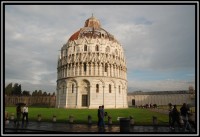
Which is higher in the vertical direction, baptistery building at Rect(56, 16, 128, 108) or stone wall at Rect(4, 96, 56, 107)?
baptistery building at Rect(56, 16, 128, 108)

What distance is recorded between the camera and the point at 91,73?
51812 millimetres

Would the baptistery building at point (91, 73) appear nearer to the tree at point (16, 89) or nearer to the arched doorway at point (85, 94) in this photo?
the arched doorway at point (85, 94)

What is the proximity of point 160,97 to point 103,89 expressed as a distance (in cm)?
4556

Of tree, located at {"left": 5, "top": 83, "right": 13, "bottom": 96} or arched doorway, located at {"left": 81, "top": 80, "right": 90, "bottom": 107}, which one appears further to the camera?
tree, located at {"left": 5, "top": 83, "right": 13, "bottom": 96}

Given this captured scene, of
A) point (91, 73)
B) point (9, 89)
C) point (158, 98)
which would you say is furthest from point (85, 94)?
point (9, 89)

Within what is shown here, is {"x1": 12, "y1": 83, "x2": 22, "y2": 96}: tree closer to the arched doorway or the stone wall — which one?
the stone wall

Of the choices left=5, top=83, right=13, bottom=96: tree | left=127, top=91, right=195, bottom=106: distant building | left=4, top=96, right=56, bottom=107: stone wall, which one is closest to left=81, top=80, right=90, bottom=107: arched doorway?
left=4, top=96, right=56, bottom=107: stone wall

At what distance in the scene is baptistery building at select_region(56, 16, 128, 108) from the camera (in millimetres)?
51531

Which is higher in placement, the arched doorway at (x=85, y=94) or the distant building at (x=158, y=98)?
the arched doorway at (x=85, y=94)

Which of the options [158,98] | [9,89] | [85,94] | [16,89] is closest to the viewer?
[85,94]

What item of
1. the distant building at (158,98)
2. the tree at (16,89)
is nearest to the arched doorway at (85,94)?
the distant building at (158,98)

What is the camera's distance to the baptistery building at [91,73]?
5153cm

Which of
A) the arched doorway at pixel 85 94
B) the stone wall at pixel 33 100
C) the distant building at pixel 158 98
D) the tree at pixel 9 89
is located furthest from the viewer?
the tree at pixel 9 89

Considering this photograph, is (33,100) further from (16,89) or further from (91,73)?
(91,73)
